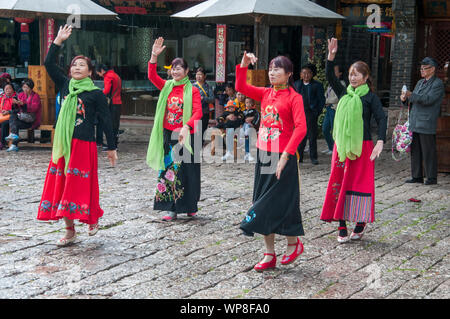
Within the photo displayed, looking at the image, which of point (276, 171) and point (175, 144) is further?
point (175, 144)

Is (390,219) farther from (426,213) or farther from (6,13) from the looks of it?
(6,13)

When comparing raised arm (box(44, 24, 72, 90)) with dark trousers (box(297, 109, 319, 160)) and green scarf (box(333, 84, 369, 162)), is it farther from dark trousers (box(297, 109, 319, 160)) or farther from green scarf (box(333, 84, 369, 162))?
dark trousers (box(297, 109, 319, 160))

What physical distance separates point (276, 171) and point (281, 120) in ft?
1.43

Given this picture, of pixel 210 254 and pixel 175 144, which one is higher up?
pixel 175 144

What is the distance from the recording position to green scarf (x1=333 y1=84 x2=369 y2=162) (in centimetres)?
647

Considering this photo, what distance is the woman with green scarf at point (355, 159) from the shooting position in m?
6.47

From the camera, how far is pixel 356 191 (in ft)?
21.3

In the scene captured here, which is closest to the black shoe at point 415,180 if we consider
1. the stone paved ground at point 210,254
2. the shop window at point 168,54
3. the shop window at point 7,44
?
the stone paved ground at point 210,254

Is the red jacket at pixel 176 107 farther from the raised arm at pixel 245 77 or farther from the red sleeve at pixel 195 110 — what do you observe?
the raised arm at pixel 245 77

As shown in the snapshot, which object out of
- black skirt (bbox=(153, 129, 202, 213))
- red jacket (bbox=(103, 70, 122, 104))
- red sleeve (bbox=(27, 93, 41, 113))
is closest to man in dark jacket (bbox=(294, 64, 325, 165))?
red jacket (bbox=(103, 70, 122, 104))

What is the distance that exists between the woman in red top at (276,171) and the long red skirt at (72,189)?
158 centimetres

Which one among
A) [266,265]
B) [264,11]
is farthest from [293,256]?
[264,11]

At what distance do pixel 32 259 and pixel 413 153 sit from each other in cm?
630

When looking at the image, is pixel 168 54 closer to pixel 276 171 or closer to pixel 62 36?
pixel 62 36
